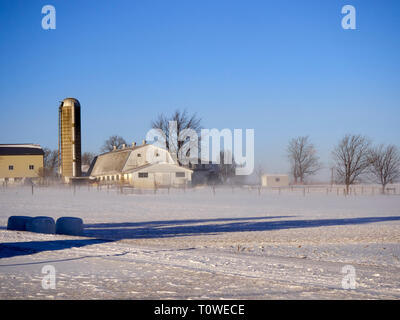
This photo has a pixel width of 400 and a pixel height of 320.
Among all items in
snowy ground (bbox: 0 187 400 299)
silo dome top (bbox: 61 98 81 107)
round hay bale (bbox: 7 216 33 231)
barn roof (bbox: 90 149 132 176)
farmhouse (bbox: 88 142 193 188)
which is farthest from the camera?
barn roof (bbox: 90 149 132 176)

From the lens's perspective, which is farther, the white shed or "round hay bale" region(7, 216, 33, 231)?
the white shed

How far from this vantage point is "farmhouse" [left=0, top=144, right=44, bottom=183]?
7512 centimetres

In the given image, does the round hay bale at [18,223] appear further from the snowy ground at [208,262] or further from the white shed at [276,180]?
the white shed at [276,180]

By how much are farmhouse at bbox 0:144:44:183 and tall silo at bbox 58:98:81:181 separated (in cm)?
1140

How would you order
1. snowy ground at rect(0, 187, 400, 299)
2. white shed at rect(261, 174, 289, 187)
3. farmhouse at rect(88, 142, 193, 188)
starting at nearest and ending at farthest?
1. snowy ground at rect(0, 187, 400, 299)
2. farmhouse at rect(88, 142, 193, 188)
3. white shed at rect(261, 174, 289, 187)

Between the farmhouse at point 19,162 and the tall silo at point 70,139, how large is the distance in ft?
37.4

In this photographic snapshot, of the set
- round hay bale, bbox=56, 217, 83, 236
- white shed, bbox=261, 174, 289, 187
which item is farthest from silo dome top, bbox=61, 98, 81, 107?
round hay bale, bbox=56, 217, 83, 236

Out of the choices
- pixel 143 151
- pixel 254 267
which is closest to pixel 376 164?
pixel 143 151

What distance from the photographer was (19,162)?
7706 cm

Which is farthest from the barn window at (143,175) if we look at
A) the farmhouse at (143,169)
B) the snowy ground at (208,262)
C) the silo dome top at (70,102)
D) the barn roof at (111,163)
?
the snowy ground at (208,262)

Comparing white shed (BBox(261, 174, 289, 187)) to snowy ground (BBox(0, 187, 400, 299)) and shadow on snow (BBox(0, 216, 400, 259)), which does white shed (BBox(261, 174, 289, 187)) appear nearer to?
shadow on snow (BBox(0, 216, 400, 259))

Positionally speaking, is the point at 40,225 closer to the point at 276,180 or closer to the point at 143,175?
the point at 143,175

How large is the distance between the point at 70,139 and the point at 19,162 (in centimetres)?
1468
